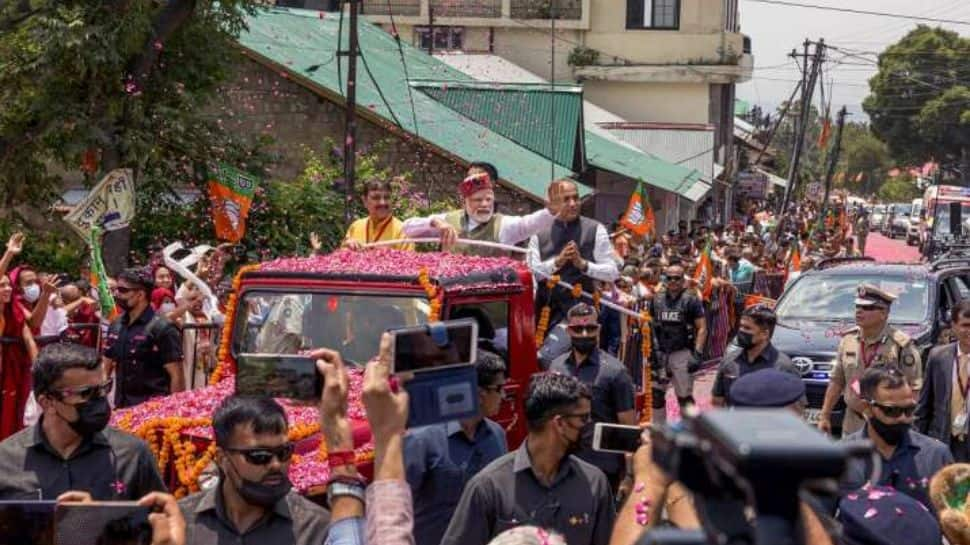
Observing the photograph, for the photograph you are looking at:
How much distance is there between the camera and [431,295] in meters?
9.04

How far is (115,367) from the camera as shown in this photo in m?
10.5

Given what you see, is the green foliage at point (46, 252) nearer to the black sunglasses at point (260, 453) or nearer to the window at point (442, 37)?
the black sunglasses at point (260, 453)

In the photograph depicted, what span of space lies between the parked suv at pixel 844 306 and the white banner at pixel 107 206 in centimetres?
642

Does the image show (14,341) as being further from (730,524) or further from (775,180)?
(775,180)

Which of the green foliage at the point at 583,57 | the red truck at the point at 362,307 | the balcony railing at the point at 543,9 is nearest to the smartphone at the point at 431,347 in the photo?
the red truck at the point at 362,307

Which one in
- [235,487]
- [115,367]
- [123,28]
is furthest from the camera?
[123,28]

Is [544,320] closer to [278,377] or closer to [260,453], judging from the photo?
[278,377]

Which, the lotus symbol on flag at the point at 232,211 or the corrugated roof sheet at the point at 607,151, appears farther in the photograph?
the corrugated roof sheet at the point at 607,151

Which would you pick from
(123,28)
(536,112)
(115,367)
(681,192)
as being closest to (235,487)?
(115,367)

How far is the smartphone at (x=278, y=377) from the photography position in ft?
17.6

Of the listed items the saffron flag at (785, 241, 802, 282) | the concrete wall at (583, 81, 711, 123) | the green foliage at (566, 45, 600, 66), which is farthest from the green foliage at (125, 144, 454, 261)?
the concrete wall at (583, 81, 711, 123)

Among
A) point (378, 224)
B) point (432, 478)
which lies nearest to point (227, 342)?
point (378, 224)

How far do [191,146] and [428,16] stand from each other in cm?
3297

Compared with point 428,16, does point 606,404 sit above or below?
below
